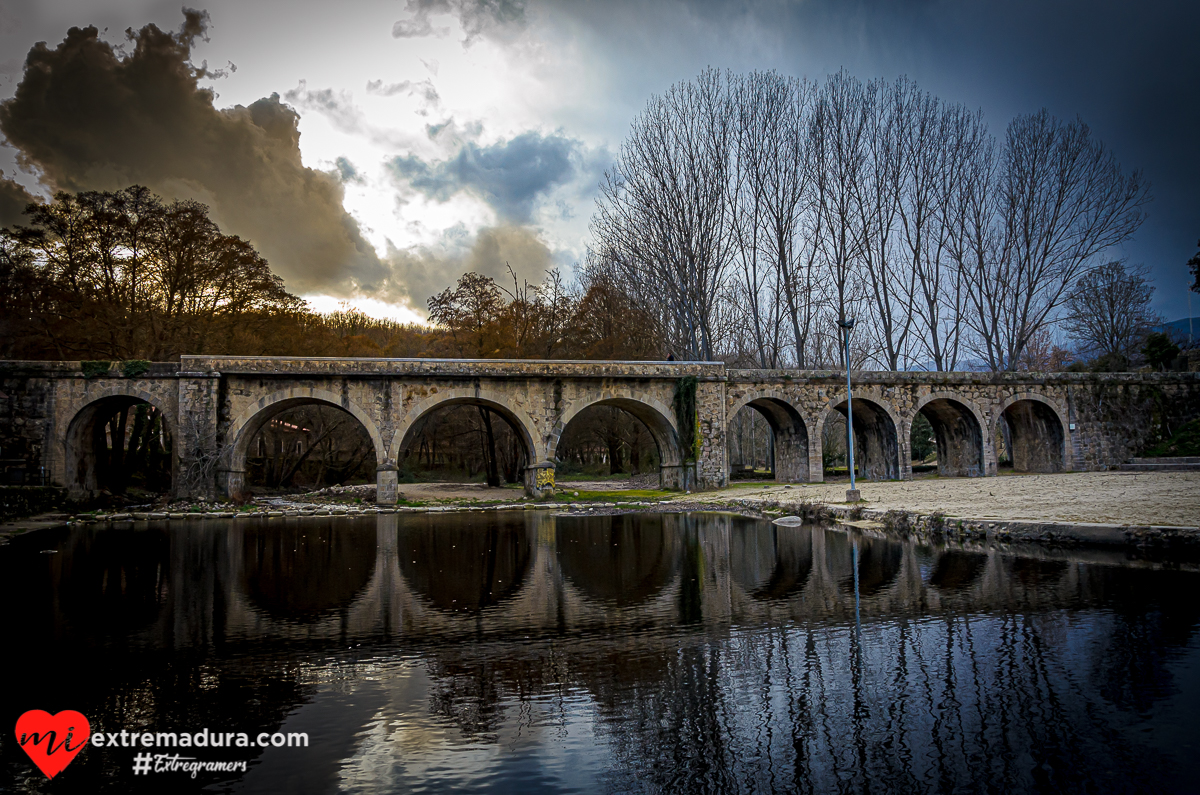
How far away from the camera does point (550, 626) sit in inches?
246

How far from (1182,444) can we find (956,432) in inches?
332

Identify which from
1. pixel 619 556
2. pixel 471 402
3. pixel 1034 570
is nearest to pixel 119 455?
pixel 471 402

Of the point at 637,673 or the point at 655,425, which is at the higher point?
the point at 655,425

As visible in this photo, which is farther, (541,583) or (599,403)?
(599,403)

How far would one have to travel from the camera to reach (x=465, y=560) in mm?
10586

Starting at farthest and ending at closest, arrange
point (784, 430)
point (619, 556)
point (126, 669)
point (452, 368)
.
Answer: point (784, 430), point (452, 368), point (619, 556), point (126, 669)

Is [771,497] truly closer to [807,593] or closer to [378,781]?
[807,593]

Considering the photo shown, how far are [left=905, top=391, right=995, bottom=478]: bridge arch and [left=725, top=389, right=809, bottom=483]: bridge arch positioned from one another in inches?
177

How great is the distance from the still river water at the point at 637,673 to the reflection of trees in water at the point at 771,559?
9 cm

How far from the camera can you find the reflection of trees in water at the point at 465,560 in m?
7.86

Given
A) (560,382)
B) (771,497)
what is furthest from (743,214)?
(771,497)

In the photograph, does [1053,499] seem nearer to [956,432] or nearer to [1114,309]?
[956,432]

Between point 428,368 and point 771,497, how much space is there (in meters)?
12.9

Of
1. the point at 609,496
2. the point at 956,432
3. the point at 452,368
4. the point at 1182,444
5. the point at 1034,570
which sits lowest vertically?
the point at 609,496
